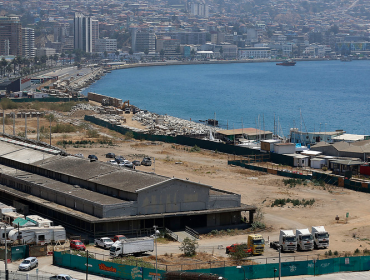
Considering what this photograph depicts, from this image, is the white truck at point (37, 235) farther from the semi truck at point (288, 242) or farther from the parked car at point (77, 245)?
the semi truck at point (288, 242)

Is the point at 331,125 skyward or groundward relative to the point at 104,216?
groundward

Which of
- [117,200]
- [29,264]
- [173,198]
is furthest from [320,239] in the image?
[29,264]

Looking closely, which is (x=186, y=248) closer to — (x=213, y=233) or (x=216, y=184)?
(x=213, y=233)

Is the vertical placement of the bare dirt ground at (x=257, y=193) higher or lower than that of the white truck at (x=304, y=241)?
lower

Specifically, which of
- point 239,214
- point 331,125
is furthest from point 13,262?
point 331,125

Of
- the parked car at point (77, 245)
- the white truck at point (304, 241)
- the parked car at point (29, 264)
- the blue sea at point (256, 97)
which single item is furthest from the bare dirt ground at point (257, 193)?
the blue sea at point (256, 97)

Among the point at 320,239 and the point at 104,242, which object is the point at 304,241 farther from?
the point at 104,242
